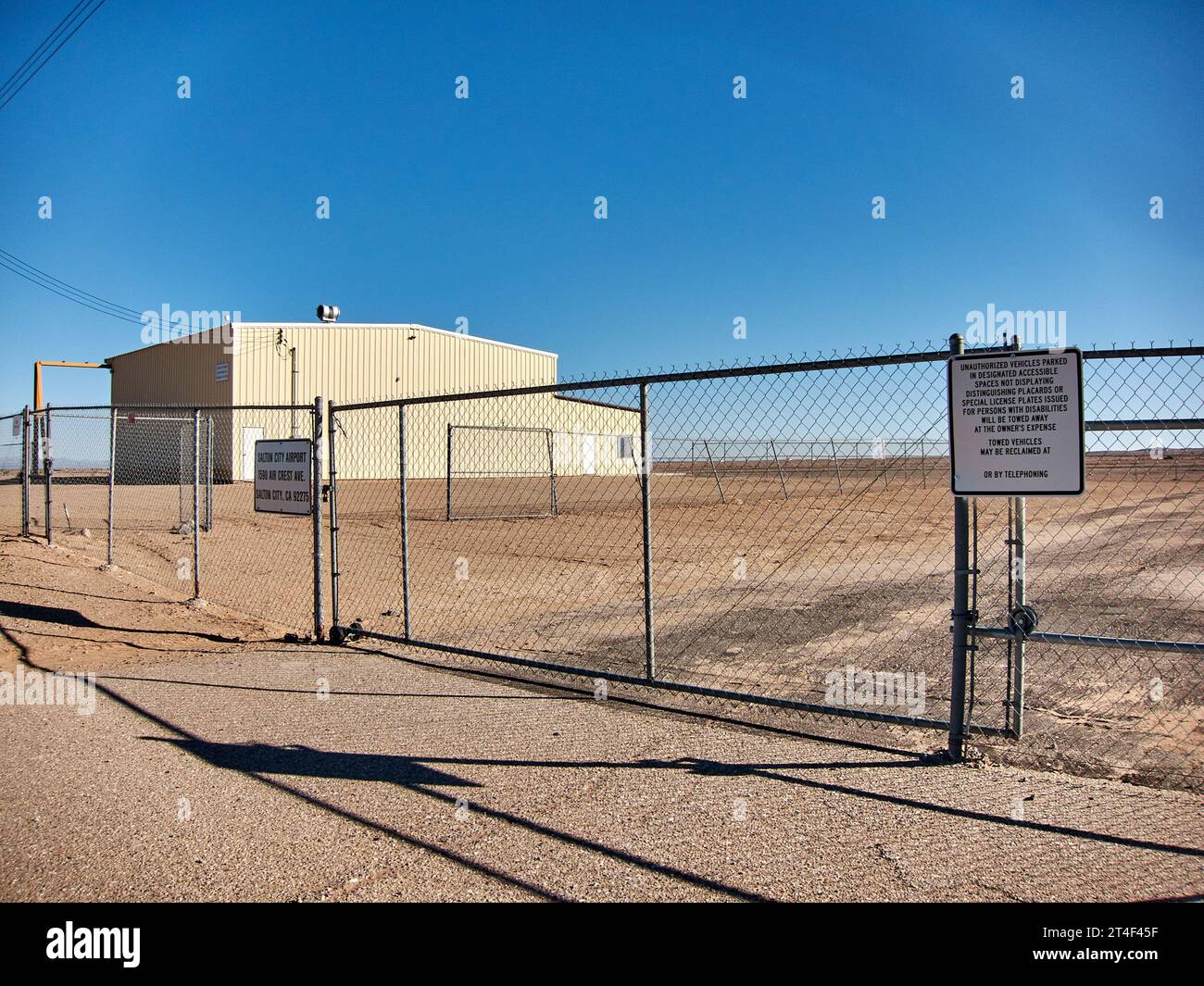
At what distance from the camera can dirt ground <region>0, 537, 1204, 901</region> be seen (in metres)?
3.26

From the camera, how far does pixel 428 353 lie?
37000mm

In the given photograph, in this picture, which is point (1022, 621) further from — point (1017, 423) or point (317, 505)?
point (317, 505)

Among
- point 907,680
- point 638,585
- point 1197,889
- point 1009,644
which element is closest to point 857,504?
point 638,585

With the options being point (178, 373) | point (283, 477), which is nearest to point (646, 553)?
point (283, 477)

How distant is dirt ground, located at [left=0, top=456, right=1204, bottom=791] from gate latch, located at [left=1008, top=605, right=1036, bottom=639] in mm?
366

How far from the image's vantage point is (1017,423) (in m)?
4.17

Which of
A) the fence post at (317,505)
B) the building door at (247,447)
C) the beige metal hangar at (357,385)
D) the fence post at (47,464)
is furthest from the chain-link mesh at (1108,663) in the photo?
the building door at (247,447)

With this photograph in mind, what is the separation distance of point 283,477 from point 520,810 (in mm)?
5360

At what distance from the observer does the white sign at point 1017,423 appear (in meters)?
4.02

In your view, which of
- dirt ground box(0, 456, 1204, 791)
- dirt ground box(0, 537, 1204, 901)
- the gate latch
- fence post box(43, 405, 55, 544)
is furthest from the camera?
fence post box(43, 405, 55, 544)

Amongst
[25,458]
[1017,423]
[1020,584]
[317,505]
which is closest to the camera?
[1017,423]

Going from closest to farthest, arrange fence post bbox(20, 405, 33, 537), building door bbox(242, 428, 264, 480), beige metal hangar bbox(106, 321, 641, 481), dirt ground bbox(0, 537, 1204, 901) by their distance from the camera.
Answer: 1. dirt ground bbox(0, 537, 1204, 901)
2. fence post bbox(20, 405, 33, 537)
3. building door bbox(242, 428, 264, 480)
4. beige metal hangar bbox(106, 321, 641, 481)

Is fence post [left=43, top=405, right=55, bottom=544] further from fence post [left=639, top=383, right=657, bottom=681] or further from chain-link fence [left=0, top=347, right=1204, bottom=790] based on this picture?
fence post [left=639, top=383, right=657, bottom=681]

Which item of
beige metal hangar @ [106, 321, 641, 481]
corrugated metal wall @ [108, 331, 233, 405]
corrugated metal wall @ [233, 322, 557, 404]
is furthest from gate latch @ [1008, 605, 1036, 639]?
corrugated metal wall @ [108, 331, 233, 405]
